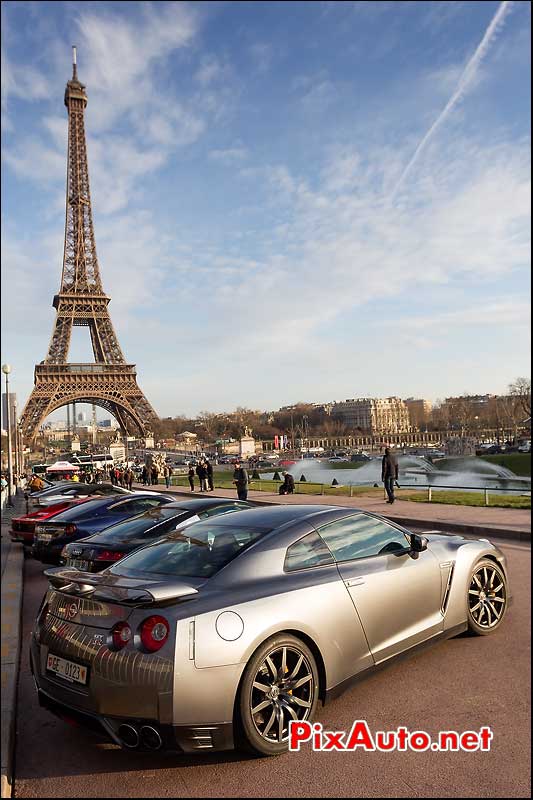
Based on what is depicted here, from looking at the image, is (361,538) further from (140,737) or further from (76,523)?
(76,523)

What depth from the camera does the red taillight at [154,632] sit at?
331 cm

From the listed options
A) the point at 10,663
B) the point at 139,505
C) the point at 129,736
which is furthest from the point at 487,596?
the point at 139,505

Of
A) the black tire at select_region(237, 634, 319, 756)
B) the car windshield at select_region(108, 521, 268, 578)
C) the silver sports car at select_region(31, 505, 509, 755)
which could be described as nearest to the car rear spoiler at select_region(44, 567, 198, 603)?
the silver sports car at select_region(31, 505, 509, 755)

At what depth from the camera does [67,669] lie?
3.67 metres

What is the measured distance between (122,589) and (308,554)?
48.0 inches

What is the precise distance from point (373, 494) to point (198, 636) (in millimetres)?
18686

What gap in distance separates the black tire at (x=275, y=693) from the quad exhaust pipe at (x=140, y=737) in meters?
0.43

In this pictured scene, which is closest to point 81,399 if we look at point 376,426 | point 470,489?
point 376,426

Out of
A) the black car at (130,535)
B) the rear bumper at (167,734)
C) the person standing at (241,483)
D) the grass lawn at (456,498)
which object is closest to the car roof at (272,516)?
the rear bumper at (167,734)

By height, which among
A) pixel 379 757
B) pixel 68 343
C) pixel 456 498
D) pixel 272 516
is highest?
pixel 68 343

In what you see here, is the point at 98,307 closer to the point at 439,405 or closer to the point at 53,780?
the point at 439,405

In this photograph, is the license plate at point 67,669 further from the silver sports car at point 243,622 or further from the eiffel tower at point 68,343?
the eiffel tower at point 68,343

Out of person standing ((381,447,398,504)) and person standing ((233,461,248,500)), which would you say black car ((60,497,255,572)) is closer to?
person standing ((381,447,398,504))

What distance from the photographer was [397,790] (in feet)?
9.61
